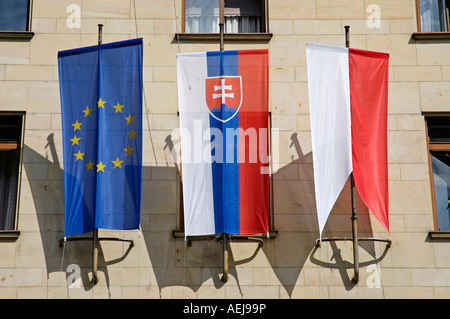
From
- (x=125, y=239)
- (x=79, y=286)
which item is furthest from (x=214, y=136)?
(x=79, y=286)

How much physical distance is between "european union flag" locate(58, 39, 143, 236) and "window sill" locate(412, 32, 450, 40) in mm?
5311

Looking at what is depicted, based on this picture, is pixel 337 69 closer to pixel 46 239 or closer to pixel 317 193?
pixel 317 193

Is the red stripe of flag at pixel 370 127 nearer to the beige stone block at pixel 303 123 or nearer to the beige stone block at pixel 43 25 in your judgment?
the beige stone block at pixel 303 123

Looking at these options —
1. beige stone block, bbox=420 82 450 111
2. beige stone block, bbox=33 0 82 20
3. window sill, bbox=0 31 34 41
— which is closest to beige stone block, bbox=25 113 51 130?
window sill, bbox=0 31 34 41

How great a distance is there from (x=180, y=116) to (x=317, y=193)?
2.70m

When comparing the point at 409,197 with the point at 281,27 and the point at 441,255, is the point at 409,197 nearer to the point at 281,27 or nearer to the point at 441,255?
the point at 441,255

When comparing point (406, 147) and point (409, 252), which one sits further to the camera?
point (406, 147)

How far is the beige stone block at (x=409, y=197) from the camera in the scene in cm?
1380

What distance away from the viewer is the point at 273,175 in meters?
13.9

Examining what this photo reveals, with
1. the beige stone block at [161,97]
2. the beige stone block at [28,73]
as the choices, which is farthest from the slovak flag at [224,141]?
the beige stone block at [28,73]

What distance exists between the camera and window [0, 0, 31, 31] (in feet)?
49.4

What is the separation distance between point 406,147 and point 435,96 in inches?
45.7

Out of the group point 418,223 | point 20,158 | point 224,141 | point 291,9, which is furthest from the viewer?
point 291,9

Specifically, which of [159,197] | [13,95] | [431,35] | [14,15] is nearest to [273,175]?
[159,197]
